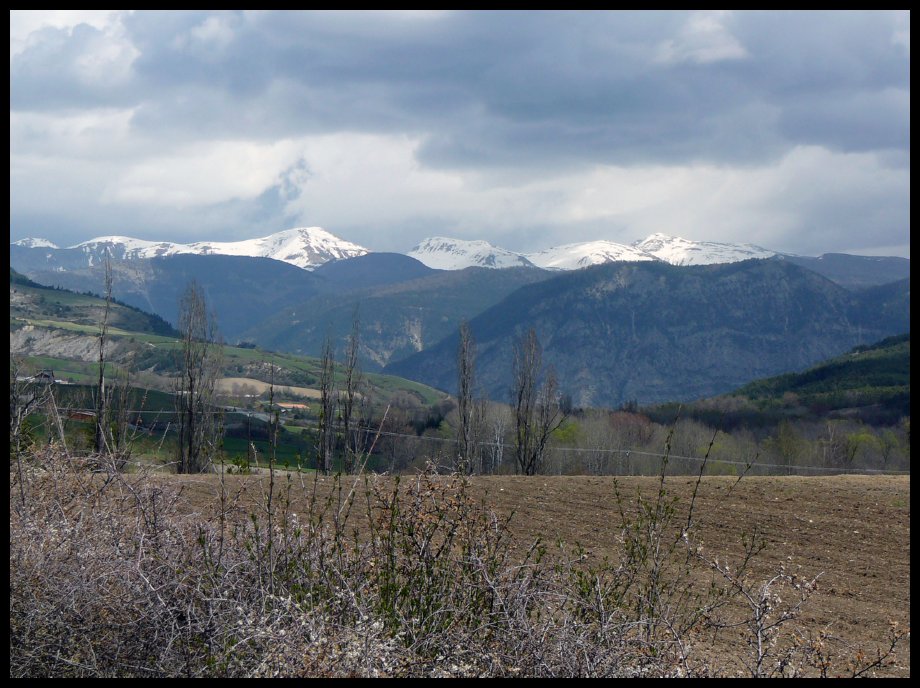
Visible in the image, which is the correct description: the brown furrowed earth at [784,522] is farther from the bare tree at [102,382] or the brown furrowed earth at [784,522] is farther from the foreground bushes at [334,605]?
the foreground bushes at [334,605]

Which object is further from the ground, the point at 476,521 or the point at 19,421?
the point at 19,421

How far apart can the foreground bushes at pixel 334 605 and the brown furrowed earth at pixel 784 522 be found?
13.5 ft

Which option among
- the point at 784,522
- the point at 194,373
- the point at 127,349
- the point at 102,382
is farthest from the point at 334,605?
the point at 127,349

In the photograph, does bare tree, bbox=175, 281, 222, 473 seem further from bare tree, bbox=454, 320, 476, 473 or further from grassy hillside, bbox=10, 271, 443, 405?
grassy hillside, bbox=10, 271, 443, 405

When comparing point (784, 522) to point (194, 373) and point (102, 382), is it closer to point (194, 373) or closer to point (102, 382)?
point (102, 382)

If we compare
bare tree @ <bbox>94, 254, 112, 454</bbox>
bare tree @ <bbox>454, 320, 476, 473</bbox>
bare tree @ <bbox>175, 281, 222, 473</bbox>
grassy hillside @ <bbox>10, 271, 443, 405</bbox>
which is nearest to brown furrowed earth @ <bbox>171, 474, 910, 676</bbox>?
bare tree @ <bbox>94, 254, 112, 454</bbox>

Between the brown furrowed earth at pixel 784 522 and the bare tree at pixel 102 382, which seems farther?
the brown furrowed earth at pixel 784 522

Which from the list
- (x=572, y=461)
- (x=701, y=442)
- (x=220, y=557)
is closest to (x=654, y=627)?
(x=220, y=557)

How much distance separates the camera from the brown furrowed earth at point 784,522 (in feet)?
41.0

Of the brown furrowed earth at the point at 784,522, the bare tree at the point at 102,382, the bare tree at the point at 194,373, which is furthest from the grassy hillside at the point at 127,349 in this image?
the brown furrowed earth at the point at 784,522

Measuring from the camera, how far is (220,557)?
652cm

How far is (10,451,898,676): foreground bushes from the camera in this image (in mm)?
5738

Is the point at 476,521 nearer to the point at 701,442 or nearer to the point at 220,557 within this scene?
the point at 220,557

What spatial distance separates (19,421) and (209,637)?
3443 mm
